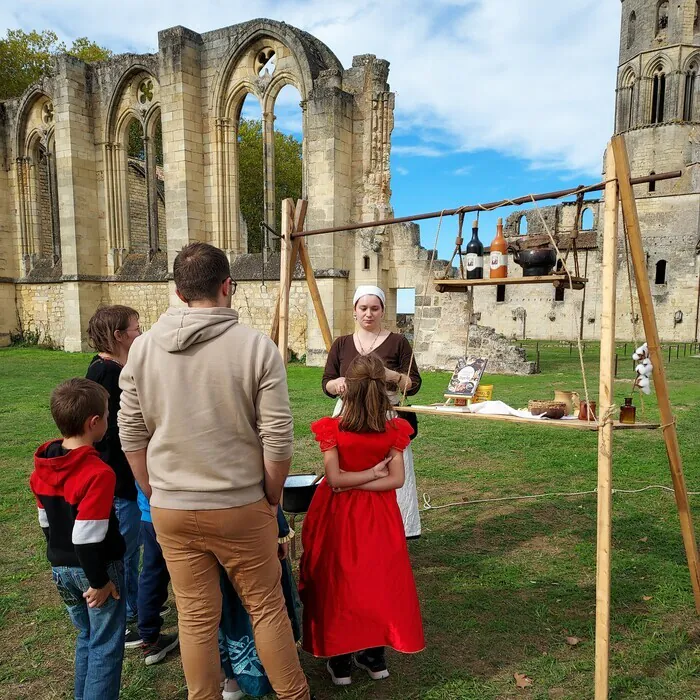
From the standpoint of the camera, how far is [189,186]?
15609 mm

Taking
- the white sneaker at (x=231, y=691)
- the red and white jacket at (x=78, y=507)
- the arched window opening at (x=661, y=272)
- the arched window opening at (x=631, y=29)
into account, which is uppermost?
the arched window opening at (x=631, y=29)

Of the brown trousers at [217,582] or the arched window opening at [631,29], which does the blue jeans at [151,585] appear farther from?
the arched window opening at [631,29]

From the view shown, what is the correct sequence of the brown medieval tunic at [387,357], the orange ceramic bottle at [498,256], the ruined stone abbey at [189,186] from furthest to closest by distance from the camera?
the ruined stone abbey at [189,186] < the brown medieval tunic at [387,357] < the orange ceramic bottle at [498,256]

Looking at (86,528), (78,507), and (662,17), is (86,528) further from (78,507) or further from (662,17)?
(662,17)

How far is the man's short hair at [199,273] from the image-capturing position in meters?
1.95

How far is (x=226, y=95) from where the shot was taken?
1566 cm

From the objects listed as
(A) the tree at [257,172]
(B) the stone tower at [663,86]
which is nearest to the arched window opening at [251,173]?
(A) the tree at [257,172]

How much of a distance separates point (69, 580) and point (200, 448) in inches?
32.8

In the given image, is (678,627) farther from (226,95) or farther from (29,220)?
(29,220)

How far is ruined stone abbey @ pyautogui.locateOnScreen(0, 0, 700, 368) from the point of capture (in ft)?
46.4

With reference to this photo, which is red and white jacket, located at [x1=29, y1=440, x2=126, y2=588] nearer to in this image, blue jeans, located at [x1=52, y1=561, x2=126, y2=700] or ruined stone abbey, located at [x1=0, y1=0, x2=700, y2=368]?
blue jeans, located at [x1=52, y1=561, x2=126, y2=700]

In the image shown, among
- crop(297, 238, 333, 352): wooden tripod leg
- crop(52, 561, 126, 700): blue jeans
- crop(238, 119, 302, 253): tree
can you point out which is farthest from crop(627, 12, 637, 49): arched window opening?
crop(52, 561, 126, 700): blue jeans

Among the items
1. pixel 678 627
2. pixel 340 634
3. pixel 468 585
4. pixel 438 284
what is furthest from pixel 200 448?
pixel 678 627

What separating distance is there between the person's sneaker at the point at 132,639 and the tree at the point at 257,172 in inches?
1170
